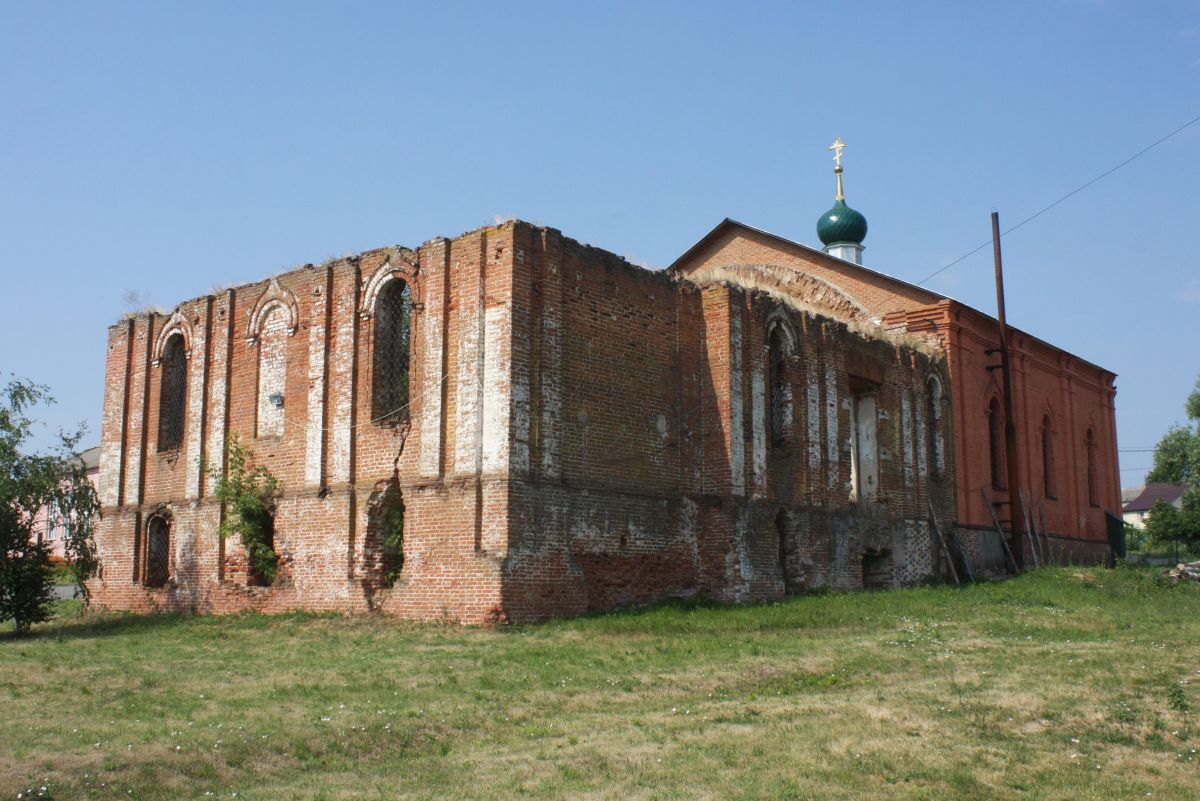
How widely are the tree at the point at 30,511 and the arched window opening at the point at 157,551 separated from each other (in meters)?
2.17

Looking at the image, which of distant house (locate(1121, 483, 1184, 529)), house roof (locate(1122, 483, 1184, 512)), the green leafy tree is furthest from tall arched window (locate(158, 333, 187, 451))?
house roof (locate(1122, 483, 1184, 512))

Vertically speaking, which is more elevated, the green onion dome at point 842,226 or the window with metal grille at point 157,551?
the green onion dome at point 842,226

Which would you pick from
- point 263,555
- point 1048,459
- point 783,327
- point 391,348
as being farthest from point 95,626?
point 1048,459

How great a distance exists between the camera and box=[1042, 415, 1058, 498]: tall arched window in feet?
99.0

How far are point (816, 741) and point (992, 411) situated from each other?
20859 millimetres

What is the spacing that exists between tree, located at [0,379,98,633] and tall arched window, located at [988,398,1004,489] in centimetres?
1951

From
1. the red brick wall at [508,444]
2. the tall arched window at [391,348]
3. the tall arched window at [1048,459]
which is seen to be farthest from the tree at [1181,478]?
the tall arched window at [391,348]

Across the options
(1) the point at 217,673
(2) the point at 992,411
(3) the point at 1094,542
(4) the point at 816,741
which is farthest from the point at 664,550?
(3) the point at 1094,542

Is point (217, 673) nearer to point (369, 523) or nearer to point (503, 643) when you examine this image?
point (503, 643)

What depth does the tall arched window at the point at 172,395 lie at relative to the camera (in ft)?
70.7

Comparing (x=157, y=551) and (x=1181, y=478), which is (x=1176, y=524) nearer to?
(x=1181, y=478)

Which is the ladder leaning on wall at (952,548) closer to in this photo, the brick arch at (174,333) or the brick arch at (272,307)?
the brick arch at (272,307)

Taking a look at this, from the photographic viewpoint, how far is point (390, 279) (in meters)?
18.1

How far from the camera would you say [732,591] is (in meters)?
18.4
